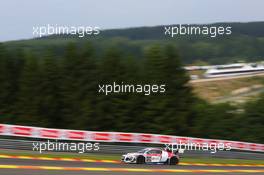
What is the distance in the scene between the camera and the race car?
62.1ft

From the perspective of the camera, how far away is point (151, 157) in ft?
63.2

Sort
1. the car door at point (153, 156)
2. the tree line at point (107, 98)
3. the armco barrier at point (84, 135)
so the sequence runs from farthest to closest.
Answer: the tree line at point (107, 98)
the armco barrier at point (84, 135)
the car door at point (153, 156)

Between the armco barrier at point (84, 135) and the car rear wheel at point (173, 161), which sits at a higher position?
the armco barrier at point (84, 135)

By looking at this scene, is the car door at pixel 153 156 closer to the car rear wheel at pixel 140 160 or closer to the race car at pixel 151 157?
the race car at pixel 151 157

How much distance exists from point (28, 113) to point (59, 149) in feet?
64.8

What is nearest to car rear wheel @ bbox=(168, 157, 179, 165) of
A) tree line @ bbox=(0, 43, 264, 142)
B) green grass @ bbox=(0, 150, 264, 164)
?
green grass @ bbox=(0, 150, 264, 164)

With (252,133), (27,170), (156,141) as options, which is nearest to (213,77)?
(252,133)

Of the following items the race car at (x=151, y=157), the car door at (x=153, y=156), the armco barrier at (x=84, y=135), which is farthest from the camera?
the armco barrier at (x=84, y=135)

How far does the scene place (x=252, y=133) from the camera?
42.8 m

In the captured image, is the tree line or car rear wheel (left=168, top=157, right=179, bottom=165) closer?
car rear wheel (left=168, top=157, right=179, bottom=165)

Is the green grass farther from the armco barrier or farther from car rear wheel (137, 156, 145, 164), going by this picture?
car rear wheel (137, 156, 145, 164)

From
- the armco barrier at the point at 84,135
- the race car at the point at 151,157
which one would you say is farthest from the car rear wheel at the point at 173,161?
the armco barrier at the point at 84,135

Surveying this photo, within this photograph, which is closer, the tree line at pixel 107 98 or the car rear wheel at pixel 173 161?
the car rear wheel at pixel 173 161

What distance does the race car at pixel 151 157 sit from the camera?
18938mm
